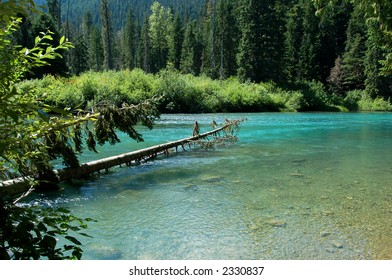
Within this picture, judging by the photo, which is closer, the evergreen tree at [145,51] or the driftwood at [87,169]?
the driftwood at [87,169]

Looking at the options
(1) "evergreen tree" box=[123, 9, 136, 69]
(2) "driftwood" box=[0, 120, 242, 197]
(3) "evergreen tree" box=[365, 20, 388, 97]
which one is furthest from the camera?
(1) "evergreen tree" box=[123, 9, 136, 69]

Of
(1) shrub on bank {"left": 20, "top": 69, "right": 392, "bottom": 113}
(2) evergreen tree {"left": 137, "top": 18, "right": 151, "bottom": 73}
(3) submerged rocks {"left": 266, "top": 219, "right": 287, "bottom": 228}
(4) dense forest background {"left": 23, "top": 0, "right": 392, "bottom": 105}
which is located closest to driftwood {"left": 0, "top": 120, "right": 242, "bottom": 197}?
(3) submerged rocks {"left": 266, "top": 219, "right": 287, "bottom": 228}

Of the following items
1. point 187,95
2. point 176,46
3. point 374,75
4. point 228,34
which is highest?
point 176,46

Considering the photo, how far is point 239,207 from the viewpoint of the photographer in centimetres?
734

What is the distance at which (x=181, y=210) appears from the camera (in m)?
7.18

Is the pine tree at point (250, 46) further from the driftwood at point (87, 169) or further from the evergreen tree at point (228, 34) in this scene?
the driftwood at point (87, 169)

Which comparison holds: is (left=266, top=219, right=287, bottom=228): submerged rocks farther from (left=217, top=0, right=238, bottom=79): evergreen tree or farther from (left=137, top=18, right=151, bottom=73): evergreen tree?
(left=137, top=18, right=151, bottom=73): evergreen tree

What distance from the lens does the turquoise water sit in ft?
17.7

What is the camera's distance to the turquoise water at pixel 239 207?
5.39 m

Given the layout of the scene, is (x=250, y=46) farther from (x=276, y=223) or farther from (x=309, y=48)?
(x=276, y=223)

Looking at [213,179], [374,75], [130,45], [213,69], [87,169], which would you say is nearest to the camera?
[87,169]

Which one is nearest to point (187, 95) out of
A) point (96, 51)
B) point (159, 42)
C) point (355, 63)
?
point (355, 63)

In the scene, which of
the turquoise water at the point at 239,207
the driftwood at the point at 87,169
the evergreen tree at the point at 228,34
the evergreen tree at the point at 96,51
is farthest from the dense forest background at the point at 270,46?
the turquoise water at the point at 239,207
